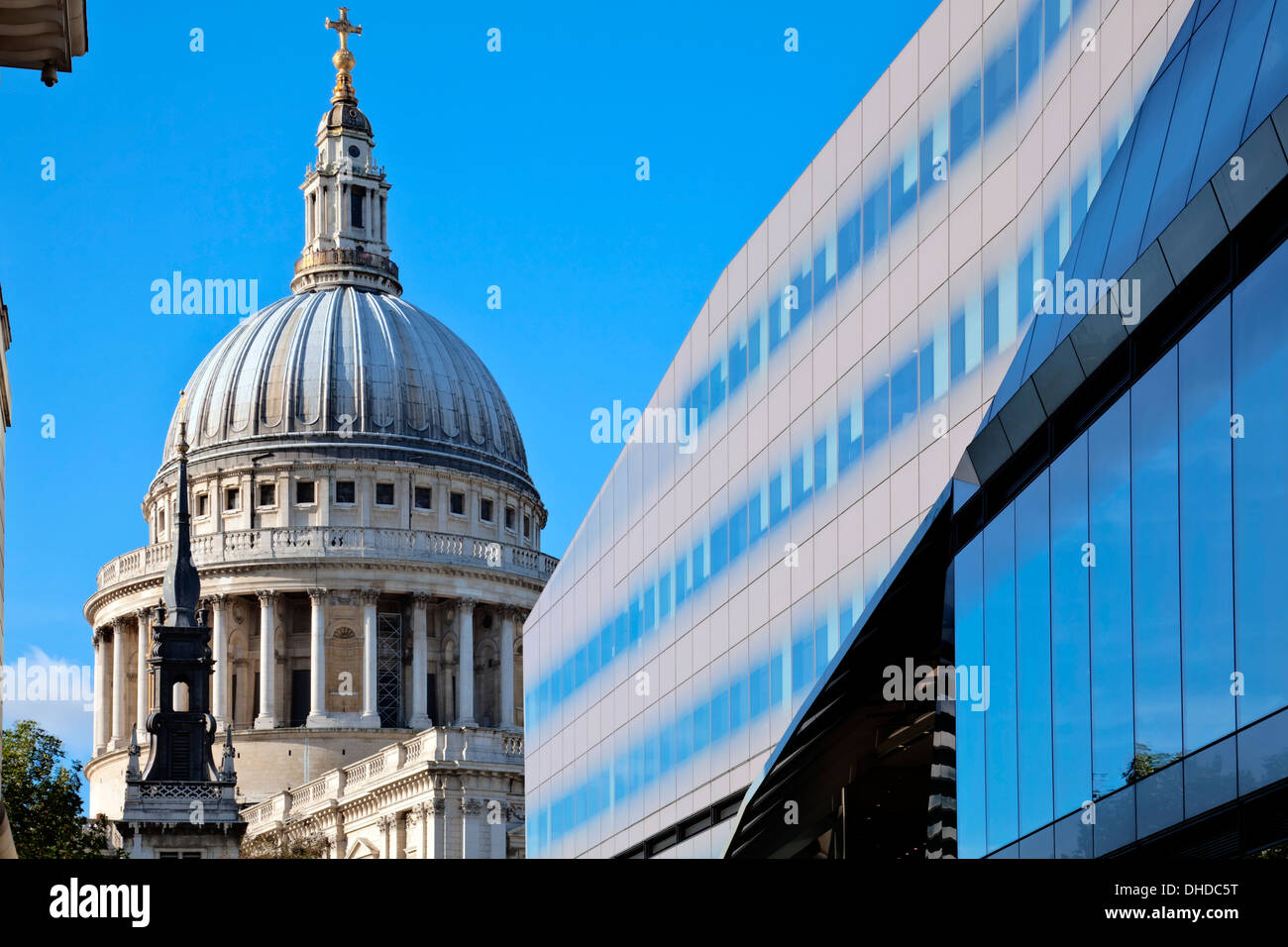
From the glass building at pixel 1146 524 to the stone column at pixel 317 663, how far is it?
99.2m

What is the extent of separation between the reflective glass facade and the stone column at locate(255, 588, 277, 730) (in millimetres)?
104631

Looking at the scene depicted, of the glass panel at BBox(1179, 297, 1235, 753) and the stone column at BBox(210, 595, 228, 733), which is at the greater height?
the stone column at BBox(210, 595, 228, 733)

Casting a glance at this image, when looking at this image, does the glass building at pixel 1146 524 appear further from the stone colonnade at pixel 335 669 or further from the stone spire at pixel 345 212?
the stone spire at pixel 345 212

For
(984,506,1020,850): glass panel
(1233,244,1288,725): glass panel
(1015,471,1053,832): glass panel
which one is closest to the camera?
(1233,244,1288,725): glass panel

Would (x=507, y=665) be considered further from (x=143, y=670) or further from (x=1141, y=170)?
(x=1141, y=170)

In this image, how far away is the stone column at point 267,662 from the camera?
13738 centimetres

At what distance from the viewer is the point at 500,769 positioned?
359 ft

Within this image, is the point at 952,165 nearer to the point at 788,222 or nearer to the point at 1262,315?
the point at 788,222

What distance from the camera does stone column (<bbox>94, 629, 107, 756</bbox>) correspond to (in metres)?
145

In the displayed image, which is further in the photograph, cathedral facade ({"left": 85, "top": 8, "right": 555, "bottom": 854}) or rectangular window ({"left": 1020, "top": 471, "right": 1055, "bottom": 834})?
cathedral facade ({"left": 85, "top": 8, "right": 555, "bottom": 854})

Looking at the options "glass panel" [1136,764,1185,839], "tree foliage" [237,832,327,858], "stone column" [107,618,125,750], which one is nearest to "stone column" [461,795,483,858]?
"tree foliage" [237,832,327,858]

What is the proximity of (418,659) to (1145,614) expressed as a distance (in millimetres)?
115142

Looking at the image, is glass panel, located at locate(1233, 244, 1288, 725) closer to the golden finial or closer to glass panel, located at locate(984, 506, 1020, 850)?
glass panel, located at locate(984, 506, 1020, 850)
